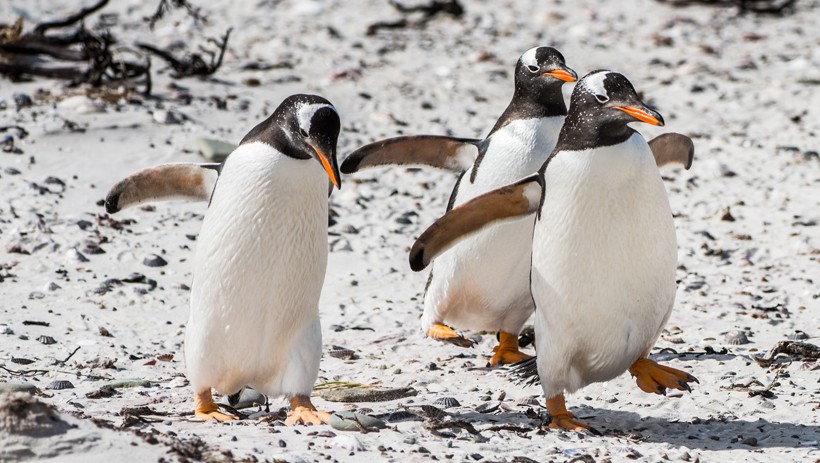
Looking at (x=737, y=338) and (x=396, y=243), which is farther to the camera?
(x=396, y=243)

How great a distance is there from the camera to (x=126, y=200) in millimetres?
4410

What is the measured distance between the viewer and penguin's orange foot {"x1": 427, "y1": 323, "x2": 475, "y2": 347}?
522cm

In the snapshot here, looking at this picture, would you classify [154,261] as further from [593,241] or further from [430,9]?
[430,9]

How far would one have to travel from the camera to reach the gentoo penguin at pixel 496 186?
5.01 m

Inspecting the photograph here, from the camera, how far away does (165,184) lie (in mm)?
4391

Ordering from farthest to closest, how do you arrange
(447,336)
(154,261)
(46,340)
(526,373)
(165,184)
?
(154,261) < (447,336) < (46,340) < (526,373) < (165,184)

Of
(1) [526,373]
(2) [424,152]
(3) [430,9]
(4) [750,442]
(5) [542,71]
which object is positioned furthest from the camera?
(3) [430,9]

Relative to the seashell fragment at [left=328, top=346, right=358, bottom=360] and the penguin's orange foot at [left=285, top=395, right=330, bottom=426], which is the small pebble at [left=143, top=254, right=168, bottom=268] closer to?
the seashell fragment at [left=328, top=346, right=358, bottom=360]

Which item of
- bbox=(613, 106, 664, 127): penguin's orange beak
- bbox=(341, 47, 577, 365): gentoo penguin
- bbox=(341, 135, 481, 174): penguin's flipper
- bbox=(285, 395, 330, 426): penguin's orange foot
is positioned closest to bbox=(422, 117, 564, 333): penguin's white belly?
bbox=(341, 47, 577, 365): gentoo penguin

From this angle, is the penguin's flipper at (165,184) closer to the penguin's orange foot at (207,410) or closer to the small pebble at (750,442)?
the penguin's orange foot at (207,410)

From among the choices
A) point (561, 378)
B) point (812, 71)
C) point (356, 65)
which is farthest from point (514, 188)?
point (812, 71)

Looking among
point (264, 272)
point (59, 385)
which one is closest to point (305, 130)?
point (264, 272)

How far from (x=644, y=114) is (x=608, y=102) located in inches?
6.8

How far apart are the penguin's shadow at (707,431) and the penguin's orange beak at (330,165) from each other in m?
1.26
